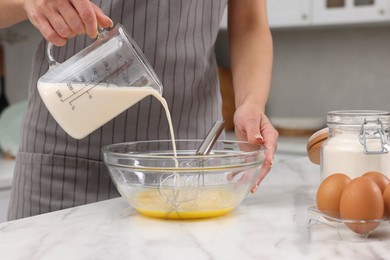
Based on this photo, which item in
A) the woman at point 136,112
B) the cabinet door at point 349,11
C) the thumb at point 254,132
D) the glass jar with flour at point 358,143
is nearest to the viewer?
the glass jar with flour at point 358,143

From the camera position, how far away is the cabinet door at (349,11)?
104 inches

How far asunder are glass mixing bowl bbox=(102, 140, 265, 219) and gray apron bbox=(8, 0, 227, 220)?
0.27m

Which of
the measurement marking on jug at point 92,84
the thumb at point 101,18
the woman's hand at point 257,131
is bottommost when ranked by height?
the woman's hand at point 257,131

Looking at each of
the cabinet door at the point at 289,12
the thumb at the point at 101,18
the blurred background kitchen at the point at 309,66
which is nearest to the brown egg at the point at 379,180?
the thumb at the point at 101,18

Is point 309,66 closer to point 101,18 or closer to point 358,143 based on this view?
point 358,143

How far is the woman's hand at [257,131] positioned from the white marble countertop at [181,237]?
7 centimetres

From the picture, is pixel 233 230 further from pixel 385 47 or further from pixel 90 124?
pixel 385 47

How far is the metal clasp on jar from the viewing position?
38.1 inches

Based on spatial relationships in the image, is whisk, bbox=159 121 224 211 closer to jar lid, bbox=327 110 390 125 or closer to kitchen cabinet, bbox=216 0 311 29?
jar lid, bbox=327 110 390 125

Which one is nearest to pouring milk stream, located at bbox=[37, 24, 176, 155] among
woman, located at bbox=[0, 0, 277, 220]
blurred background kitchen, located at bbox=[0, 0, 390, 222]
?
woman, located at bbox=[0, 0, 277, 220]

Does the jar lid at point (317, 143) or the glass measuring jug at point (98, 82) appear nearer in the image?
the glass measuring jug at point (98, 82)

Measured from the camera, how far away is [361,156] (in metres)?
1.01

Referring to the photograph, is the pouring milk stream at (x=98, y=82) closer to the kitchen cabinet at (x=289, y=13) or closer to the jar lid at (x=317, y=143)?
the jar lid at (x=317, y=143)

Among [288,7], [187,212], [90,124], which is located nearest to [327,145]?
[187,212]
